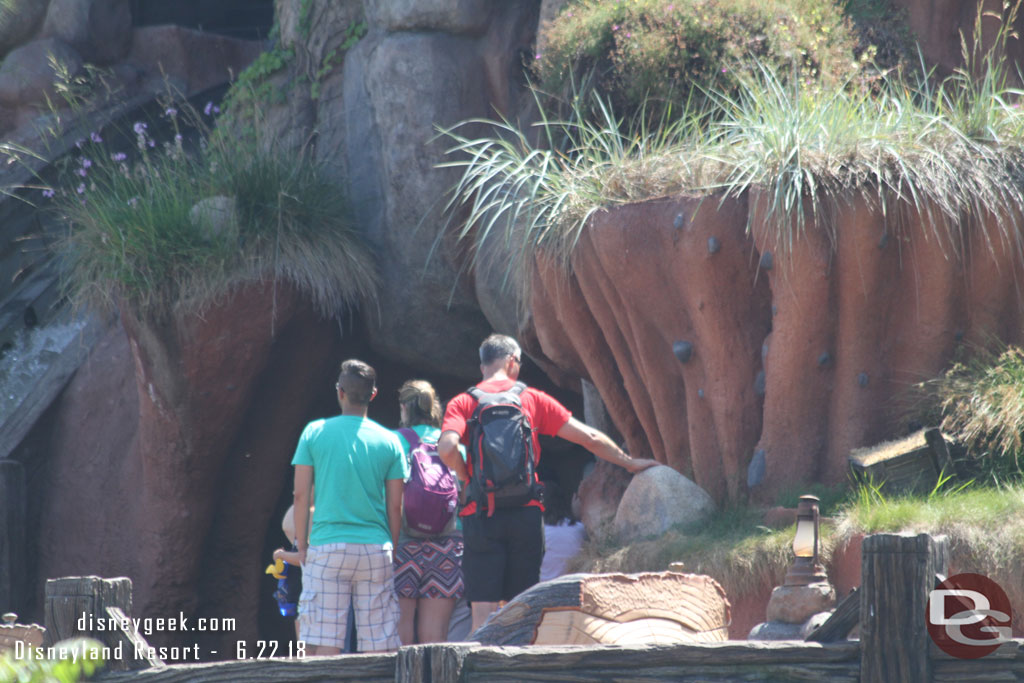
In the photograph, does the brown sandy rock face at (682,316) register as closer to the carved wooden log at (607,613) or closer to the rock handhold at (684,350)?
the rock handhold at (684,350)

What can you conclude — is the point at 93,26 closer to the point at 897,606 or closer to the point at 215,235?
the point at 215,235

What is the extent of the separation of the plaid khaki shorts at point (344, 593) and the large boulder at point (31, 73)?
Answer: 8.22 m

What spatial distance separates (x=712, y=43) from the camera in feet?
24.1

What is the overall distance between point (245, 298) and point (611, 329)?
308 centimetres

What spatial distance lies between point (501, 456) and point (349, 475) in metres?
0.68

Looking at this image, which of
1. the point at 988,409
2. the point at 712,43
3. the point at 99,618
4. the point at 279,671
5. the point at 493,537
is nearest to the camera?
the point at 279,671

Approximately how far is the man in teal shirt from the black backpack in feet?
1.45

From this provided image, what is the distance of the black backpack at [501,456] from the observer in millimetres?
5027

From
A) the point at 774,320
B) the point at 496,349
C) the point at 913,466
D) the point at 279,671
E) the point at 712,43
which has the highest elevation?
the point at 712,43

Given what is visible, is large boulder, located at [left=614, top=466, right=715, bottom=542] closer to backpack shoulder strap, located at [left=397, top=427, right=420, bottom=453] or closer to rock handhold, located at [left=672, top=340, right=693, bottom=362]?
rock handhold, located at [left=672, top=340, right=693, bottom=362]

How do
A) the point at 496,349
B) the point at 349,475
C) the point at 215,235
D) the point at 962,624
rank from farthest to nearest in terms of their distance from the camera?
1. the point at 215,235
2. the point at 496,349
3. the point at 349,475
4. the point at 962,624

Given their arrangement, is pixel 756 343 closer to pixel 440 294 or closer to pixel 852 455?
pixel 852 455

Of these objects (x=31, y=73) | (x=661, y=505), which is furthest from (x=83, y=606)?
(x=31, y=73)

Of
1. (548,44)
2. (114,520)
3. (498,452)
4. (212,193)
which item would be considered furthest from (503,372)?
(114,520)
